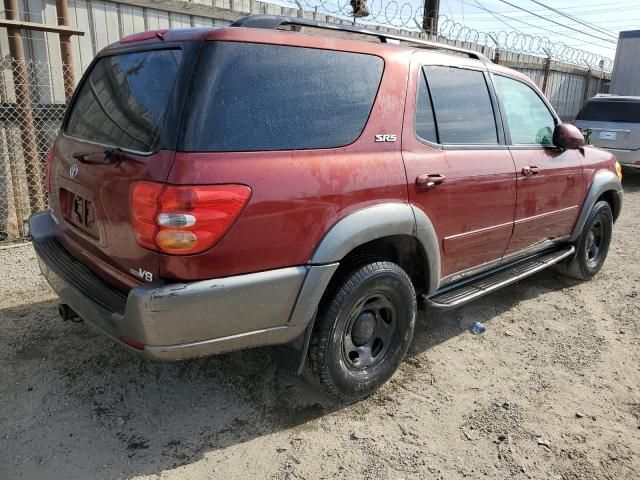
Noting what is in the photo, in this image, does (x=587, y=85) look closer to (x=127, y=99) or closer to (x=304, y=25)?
(x=304, y=25)

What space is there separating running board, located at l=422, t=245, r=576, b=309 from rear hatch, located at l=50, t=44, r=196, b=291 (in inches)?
72.2

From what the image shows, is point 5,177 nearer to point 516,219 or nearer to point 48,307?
point 48,307

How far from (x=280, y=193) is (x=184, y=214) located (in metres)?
0.44

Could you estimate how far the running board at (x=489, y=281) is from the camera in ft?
11.0

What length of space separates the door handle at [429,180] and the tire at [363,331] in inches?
18.9

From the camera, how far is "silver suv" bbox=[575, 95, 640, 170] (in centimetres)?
1027

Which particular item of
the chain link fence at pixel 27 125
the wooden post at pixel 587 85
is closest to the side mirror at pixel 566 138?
the chain link fence at pixel 27 125

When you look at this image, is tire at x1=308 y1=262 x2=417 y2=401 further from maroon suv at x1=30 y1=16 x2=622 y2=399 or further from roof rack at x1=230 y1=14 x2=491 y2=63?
roof rack at x1=230 y1=14 x2=491 y2=63

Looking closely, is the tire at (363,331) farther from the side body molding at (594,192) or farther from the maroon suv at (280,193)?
the side body molding at (594,192)

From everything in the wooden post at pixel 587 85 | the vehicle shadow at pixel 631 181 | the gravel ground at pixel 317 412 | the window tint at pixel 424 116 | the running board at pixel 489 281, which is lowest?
the gravel ground at pixel 317 412

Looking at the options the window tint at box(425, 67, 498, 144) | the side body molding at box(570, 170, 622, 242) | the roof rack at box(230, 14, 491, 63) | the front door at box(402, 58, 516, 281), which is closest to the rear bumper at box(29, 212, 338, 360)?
the front door at box(402, 58, 516, 281)

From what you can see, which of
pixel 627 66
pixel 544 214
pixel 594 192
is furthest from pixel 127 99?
pixel 627 66

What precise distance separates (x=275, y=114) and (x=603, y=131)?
1025 cm

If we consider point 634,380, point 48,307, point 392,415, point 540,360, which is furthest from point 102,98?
point 634,380
